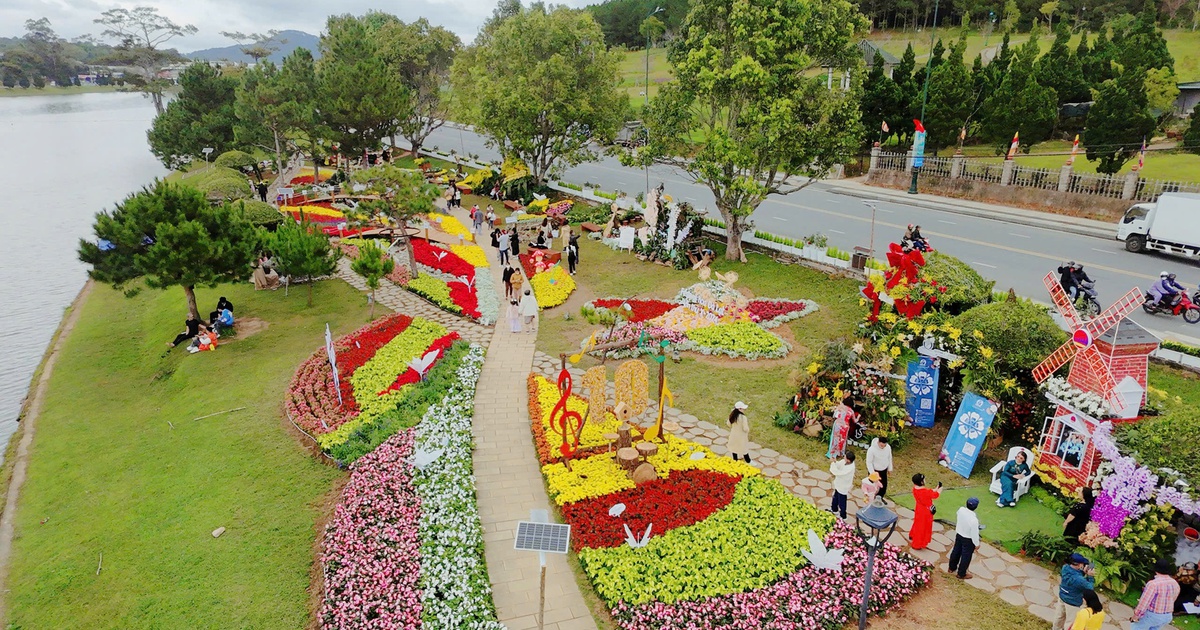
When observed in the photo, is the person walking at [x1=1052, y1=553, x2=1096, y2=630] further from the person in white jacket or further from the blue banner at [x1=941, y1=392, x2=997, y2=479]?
the blue banner at [x1=941, y1=392, x2=997, y2=479]

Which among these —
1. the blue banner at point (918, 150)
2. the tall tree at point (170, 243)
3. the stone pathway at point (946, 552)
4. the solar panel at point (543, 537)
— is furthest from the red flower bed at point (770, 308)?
the blue banner at point (918, 150)

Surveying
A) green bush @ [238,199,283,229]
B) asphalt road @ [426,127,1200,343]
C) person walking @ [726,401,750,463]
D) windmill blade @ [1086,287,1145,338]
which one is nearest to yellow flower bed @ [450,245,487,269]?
green bush @ [238,199,283,229]

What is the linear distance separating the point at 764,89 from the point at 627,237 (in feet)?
25.4

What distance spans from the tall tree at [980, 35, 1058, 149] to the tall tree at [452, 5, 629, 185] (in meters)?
19.0

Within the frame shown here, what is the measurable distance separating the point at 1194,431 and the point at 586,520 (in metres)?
8.55

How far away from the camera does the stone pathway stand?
→ 8836 millimetres

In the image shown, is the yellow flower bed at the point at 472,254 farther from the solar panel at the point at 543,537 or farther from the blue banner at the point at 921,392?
the solar panel at the point at 543,537

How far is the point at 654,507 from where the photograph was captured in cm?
1072

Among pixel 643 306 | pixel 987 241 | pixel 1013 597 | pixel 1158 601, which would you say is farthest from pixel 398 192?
pixel 987 241

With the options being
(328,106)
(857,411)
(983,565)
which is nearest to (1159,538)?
(983,565)

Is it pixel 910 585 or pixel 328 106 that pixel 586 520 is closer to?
pixel 910 585

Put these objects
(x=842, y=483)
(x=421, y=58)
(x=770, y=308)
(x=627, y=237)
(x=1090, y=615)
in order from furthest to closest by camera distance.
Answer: (x=421, y=58) → (x=627, y=237) → (x=770, y=308) → (x=842, y=483) → (x=1090, y=615)

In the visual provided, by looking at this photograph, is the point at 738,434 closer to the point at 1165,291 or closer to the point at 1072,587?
the point at 1072,587

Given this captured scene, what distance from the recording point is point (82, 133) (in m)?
97.8
